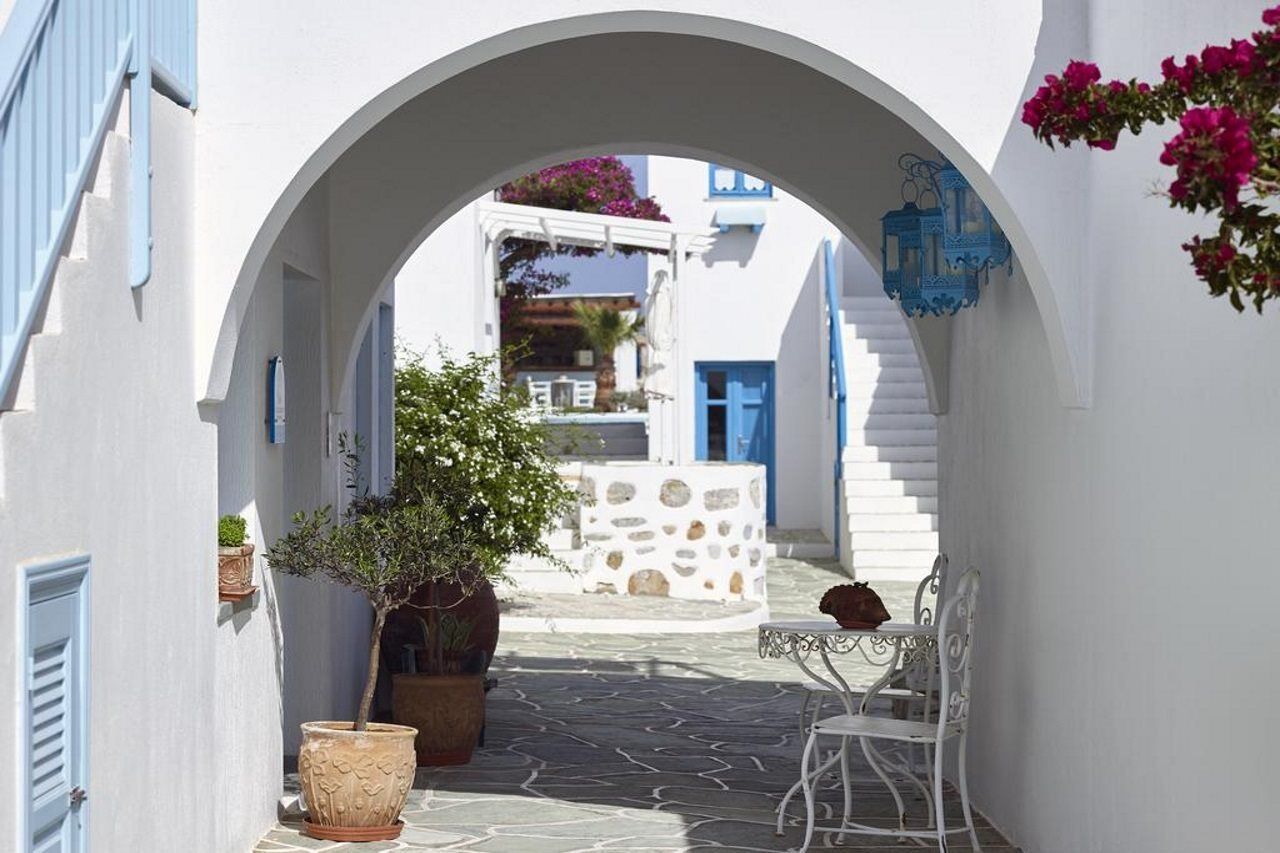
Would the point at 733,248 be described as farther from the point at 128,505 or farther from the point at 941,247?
the point at 128,505

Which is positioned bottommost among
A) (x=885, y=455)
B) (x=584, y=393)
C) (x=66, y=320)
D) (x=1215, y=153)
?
(x=885, y=455)

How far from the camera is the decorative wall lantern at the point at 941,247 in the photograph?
20.1 ft

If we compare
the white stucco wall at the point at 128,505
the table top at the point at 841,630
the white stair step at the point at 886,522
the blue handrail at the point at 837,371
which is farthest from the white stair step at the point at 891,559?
the white stucco wall at the point at 128,505

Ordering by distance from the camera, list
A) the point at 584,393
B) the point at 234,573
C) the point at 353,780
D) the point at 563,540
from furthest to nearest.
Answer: the point at 584,393 < the point at 563,540 < the point at 353,780 < the point at 234,573

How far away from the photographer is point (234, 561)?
18.6 feet

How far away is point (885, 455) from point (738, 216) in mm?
3814

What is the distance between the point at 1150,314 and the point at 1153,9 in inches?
32.4

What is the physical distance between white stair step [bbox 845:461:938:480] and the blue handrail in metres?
0.13

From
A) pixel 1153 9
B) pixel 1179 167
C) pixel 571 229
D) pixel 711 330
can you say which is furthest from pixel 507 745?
pixel 711 330

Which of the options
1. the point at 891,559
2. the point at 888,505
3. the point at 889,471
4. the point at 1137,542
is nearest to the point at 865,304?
the point at 889,471

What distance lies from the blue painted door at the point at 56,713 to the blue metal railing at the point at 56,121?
535 mm

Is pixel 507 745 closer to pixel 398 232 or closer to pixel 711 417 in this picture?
pixel 398 232

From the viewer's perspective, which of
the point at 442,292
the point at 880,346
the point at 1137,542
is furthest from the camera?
the point at 880,346

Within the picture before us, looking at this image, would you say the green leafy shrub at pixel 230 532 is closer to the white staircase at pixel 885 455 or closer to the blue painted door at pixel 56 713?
the blue painted door at pixel 56 713
